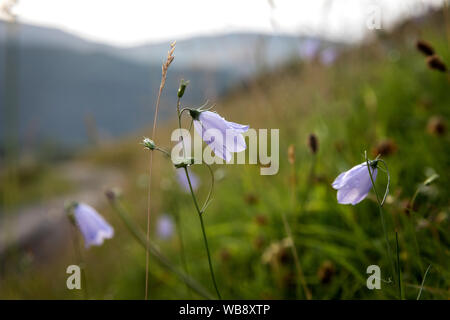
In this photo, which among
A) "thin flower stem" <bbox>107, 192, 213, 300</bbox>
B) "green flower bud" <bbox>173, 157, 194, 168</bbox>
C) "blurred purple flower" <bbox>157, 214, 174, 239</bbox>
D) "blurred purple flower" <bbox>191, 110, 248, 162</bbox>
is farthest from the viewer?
"blurred purple flower" <bbox>157, 214, 174, 239</bbox>

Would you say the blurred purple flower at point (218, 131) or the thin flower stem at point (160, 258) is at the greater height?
the blurred purple flower at point (218, 131)

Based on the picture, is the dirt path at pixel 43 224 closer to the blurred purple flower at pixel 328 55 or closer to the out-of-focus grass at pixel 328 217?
the out-of-focus grass at pixel 328 217

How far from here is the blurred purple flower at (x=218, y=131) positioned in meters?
0.85

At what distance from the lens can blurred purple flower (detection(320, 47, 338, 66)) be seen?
3189 mm

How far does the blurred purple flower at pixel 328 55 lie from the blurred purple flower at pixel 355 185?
101 inches

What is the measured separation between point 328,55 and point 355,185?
2674 millimetres

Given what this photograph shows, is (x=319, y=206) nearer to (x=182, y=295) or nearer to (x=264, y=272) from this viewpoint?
(x=264, y=272)

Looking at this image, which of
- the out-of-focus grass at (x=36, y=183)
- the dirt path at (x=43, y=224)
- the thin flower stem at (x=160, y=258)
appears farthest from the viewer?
the out-of-focus grass at (x=36, y=183)

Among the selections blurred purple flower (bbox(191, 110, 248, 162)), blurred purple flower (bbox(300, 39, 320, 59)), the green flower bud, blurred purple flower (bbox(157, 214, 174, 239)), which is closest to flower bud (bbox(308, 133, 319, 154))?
blurred purple flower (bbox(191, 110, 248, 162))

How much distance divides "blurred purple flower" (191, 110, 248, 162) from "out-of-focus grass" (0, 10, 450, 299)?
342mm

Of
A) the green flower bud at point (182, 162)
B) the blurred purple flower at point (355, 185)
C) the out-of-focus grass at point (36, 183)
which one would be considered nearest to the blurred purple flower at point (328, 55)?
the blurred purple flower at point (355, 185)

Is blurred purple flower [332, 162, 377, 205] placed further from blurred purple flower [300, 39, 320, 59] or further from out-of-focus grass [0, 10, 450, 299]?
blurred purple flower [300, 39, 320, 59]

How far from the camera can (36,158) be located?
37.1 ft
